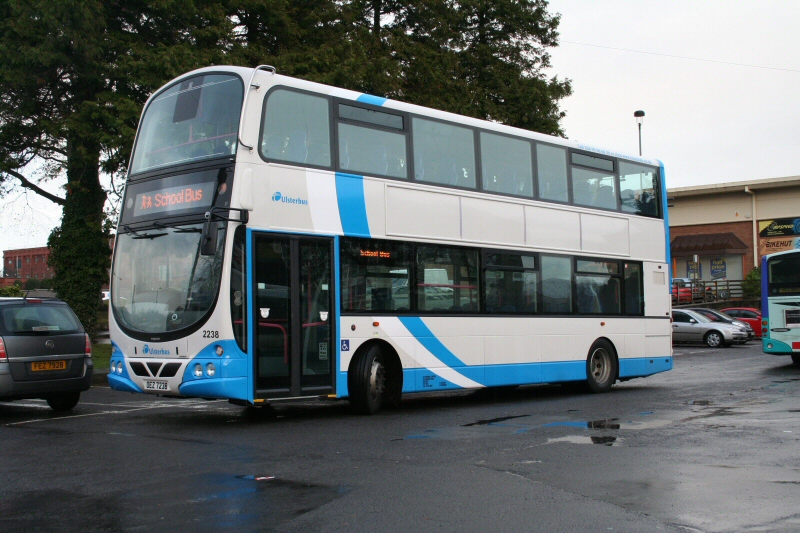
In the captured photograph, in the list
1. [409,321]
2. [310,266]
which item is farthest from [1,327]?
[409,321]

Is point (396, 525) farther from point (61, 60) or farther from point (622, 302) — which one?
point (61, 60)

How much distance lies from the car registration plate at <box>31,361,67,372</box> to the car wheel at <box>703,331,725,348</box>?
93.0ft

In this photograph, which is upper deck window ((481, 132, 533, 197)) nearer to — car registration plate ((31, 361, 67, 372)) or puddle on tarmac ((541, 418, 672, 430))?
puddle on tarmac ((541, 418, 672, 430))

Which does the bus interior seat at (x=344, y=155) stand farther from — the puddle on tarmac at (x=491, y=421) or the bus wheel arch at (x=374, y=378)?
the puddle on tarmac at (x=491, y=421)

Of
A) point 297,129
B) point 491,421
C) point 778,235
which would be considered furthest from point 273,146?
point 778,235

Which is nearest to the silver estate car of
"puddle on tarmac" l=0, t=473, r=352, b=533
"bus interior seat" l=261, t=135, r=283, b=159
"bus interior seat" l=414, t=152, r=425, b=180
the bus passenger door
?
"bus interior seat" l=414, t=152, r=425, b=180

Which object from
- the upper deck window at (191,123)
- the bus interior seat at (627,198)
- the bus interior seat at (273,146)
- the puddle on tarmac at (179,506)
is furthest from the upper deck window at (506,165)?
the puddle on tarmac at (179,506)

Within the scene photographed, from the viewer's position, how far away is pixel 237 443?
9602 mm

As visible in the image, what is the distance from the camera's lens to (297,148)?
38.1 feet

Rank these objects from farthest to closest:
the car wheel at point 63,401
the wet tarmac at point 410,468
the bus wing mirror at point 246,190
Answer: the car wheel at point 63,401 → the bus wing mirror at point 246,190 → the wet tarmac at point 410,468

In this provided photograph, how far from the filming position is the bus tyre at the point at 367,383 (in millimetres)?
12047

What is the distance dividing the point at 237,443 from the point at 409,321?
399 centimetres

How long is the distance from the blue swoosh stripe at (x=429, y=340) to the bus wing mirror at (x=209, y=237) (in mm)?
3327

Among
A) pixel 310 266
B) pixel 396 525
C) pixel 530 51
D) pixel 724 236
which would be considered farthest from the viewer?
pixel 724 236
